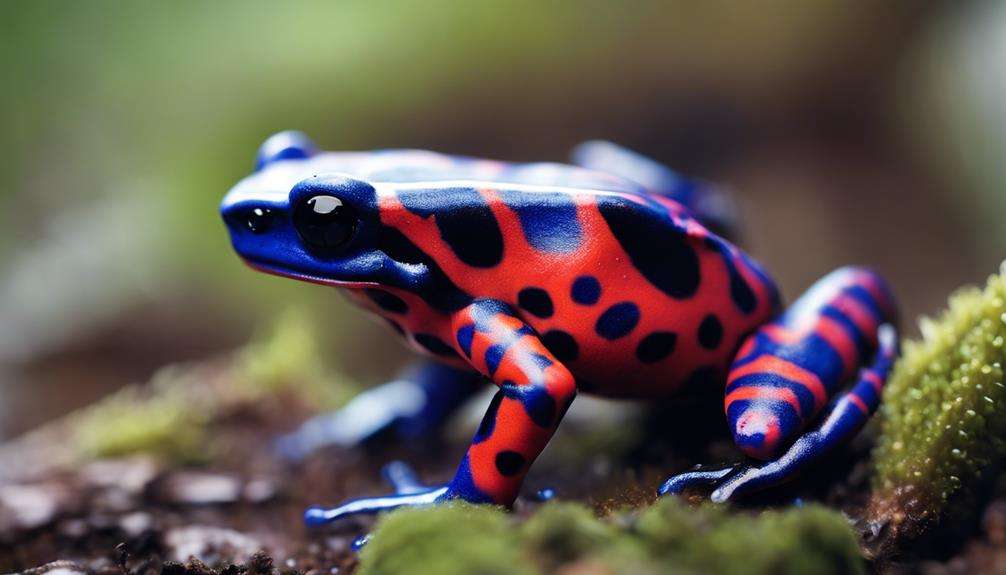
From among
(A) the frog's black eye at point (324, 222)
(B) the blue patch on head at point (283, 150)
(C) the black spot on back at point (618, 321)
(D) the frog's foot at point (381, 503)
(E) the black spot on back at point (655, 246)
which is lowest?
(D) the frog's foot at point (381, 503)

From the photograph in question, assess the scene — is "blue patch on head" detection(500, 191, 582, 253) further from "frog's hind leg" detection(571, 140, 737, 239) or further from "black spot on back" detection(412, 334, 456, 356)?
"frog's hind leg" detection(571, 140, 737, 239)

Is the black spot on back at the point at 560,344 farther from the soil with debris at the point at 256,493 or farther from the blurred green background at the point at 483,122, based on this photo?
the blurred green background at the point at 483,122

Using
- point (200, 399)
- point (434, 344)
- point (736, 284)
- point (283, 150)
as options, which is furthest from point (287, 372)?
point (736, 284)

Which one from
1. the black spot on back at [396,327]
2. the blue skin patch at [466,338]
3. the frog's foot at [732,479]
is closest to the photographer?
the frog's foot at [732,479]

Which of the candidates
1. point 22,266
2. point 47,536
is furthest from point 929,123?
point 22,266

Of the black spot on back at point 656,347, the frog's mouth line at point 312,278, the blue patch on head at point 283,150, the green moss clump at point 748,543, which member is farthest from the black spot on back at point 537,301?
the blue patch on head at point 283,150
